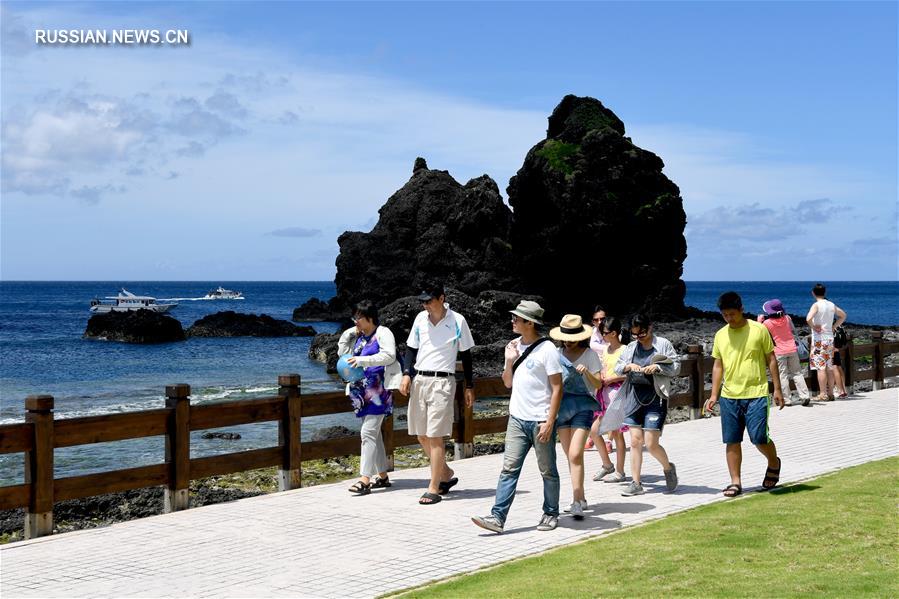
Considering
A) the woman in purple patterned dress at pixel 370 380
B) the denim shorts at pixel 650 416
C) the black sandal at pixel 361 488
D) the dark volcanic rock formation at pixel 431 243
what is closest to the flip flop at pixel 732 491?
the denim shorts at pixel 650 416

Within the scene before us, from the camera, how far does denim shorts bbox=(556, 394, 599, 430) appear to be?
33.0 feet

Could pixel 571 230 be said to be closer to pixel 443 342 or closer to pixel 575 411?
pixel 443 342

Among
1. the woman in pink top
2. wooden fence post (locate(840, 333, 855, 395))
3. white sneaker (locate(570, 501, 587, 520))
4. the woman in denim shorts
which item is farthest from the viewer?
wooden fence post (locate(840, 333, 855, 395))

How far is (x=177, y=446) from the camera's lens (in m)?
11.1

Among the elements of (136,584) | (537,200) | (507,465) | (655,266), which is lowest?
(136,584)

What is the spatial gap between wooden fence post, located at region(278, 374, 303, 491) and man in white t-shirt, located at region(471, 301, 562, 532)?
3.30 meters

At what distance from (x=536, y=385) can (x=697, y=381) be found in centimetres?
1000

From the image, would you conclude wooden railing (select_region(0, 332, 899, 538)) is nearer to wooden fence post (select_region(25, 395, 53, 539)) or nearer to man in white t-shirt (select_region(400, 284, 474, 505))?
wooden fence post (select_region(25, 395, 53, 539))

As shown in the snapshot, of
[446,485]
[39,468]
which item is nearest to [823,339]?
[446,485]

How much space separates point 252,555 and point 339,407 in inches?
152

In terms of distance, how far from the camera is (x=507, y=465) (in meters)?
9.62

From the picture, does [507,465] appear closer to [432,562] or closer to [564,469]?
[432,562]

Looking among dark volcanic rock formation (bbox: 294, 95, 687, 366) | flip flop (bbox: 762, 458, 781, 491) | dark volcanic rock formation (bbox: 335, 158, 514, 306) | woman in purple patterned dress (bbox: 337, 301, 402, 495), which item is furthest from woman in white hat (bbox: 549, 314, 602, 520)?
dark volcanic rock formation (bbox: 294, 95, 687, 366)

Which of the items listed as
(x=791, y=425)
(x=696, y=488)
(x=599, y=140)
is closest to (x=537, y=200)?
(x=599, y=140)
